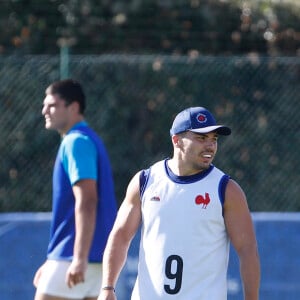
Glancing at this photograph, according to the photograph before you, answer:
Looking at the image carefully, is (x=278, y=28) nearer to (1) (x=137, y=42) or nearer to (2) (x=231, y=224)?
(1) (x=137, y=42)

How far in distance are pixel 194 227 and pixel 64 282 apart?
1.40 metres

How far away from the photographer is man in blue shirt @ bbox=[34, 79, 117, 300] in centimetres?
654

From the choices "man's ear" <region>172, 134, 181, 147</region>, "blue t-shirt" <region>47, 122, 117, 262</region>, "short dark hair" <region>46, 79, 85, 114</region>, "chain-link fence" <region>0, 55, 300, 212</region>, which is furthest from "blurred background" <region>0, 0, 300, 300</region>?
"man's ear" <region>172, 134, 181, 147</region>

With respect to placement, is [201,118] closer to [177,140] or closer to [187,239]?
[177,140]

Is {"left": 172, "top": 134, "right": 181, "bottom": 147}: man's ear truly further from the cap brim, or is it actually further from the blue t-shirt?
the blue t-shirt

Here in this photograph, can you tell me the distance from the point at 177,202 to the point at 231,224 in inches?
11.3

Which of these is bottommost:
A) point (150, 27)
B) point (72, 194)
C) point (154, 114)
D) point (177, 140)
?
point (72, 194)

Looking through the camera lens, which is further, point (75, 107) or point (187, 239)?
point (75, 107)

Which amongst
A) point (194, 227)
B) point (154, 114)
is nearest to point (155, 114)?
point (154, 114)

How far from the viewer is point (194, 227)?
552 cm

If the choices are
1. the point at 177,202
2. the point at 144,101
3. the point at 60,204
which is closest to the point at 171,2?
the point at 144,101

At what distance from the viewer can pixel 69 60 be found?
32.0 ft

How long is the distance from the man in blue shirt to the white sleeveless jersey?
995mm

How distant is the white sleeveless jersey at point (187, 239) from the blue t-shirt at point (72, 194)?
44.4 inches
